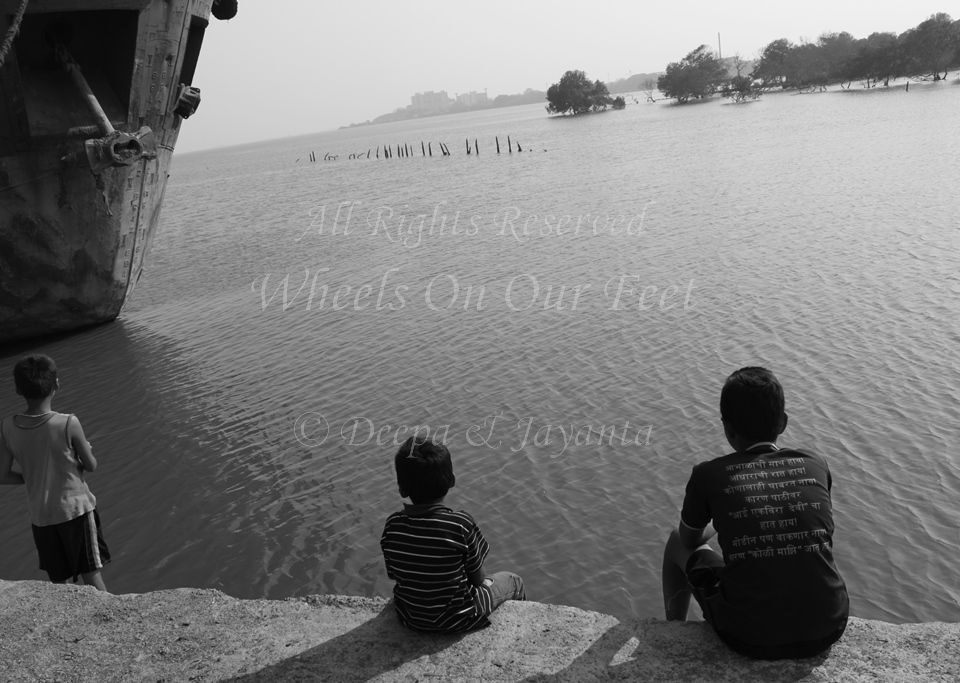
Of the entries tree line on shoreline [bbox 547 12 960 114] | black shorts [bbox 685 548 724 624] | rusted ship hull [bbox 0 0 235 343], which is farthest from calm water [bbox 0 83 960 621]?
tree line on shoreline [bbox 547 12 960 114]

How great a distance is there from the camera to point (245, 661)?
14.0 feet

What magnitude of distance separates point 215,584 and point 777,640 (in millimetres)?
5646

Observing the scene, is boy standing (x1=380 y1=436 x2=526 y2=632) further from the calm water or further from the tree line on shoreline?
the tree line on shoreline

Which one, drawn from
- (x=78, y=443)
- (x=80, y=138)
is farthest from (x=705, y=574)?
(x=80, y=138)

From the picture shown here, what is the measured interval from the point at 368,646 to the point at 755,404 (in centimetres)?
253

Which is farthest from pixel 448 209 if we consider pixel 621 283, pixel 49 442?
pixel 49 442

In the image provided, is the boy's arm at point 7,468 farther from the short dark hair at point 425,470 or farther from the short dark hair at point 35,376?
the short dark hair at point 425,470

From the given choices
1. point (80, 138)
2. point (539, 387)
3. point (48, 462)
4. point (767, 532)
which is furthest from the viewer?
point (80, 138)

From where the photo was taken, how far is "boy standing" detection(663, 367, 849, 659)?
3.36 m

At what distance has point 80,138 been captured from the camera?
1262cm

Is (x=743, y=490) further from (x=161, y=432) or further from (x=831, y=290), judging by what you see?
(x=831, y=290)

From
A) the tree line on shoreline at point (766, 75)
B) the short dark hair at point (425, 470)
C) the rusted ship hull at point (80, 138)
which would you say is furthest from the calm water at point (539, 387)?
the tree line on shoreline at point (766, 75)

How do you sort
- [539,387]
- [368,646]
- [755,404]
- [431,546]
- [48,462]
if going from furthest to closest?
[539,387] < [48,462] < [368,646] < [431,546] < [755,404]

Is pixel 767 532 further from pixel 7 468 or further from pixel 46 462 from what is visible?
pixel 7 468
